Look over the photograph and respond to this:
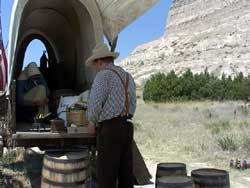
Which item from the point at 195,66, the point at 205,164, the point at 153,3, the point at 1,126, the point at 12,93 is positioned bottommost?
the point at 205,164

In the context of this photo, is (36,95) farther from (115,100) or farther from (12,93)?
(115,100)

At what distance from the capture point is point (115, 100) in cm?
530

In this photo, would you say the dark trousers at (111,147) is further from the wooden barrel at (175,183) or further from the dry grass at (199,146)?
the dry grass at (199,146)

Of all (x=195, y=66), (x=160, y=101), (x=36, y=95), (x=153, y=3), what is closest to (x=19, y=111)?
(x=36, y=95)

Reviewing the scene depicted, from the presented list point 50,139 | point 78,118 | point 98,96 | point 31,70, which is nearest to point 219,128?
point 31,70

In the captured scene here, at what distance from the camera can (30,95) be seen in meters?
7.62

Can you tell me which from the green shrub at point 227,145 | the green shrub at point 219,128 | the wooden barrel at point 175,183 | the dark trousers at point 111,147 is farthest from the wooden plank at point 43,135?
the green shrub at point 219,128

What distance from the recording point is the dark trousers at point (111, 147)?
17.4ft

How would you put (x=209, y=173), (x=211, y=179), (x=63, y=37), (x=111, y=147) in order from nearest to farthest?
(x=111, y=147)
(x=211, y=179)
(x=209, y=173)
(x=63, y=37)

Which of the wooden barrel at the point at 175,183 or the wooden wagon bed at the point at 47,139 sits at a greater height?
the wooden wagon bed at the point at 47,139

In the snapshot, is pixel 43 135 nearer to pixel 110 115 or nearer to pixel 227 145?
pixel 110 115

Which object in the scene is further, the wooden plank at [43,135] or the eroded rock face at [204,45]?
the eroded rock face at [204,45]

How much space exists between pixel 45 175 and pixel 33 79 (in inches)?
108

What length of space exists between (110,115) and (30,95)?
2.73 metres
